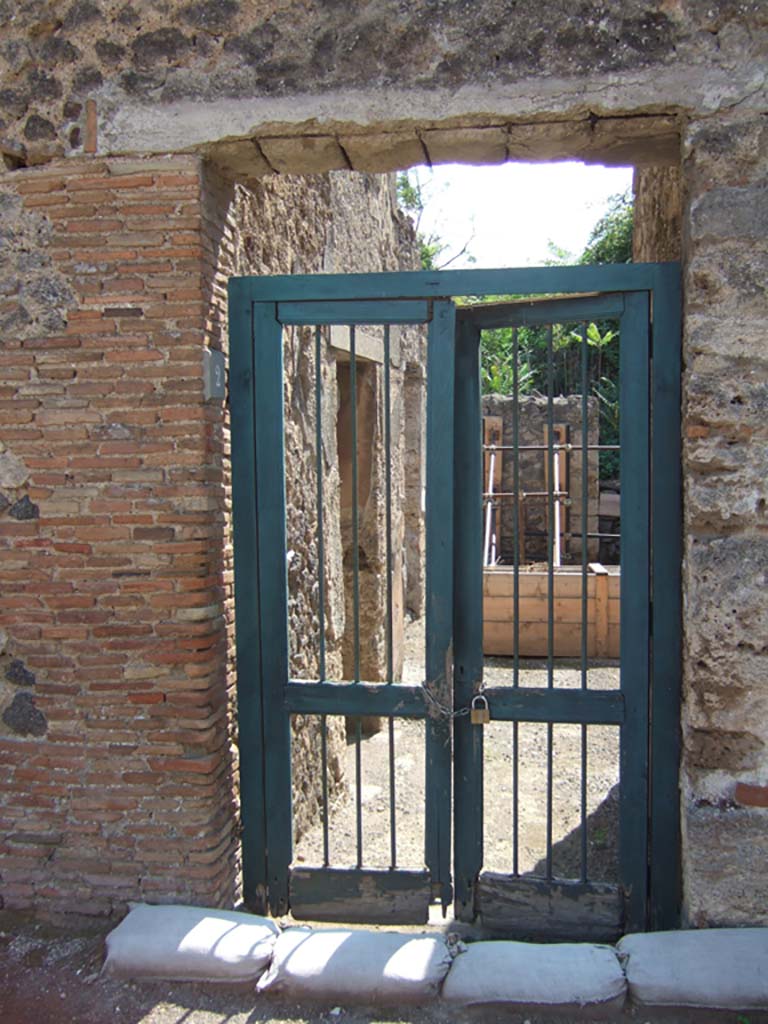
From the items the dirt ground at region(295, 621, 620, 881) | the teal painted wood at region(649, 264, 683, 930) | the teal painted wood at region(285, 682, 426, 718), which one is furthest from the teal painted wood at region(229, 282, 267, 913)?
the teal painted wood at region(649, 264, 683, 930)

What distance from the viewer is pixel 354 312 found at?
3.12m

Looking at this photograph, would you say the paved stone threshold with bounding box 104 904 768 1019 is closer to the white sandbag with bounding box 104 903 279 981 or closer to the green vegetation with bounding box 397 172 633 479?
the white sandbag with bounding box 104 903 279 981

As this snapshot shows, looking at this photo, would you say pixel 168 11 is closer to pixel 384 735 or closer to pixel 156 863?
pixel 156 863

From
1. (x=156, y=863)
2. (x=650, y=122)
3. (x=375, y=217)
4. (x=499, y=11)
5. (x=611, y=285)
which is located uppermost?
(x=375, y=217)

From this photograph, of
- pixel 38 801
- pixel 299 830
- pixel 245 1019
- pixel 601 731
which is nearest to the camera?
pixel 245 1019

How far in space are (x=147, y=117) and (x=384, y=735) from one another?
16.3ft

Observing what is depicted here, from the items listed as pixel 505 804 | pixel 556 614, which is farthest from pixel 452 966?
pixel 556 614

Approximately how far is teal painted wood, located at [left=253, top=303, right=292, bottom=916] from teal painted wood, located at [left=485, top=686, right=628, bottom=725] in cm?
81

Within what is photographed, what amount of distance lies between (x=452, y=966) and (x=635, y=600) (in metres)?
1.37

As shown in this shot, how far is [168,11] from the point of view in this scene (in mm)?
2967

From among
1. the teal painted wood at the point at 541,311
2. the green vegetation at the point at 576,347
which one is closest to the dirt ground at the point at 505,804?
the teal painted wood at the point at 541,311

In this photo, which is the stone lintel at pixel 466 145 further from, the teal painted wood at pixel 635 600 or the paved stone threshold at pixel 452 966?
the paved stone threshold at pixel 452 966

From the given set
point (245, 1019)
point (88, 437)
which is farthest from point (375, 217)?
point (245, 1019)

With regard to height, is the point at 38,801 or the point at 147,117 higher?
the point at 147,117
